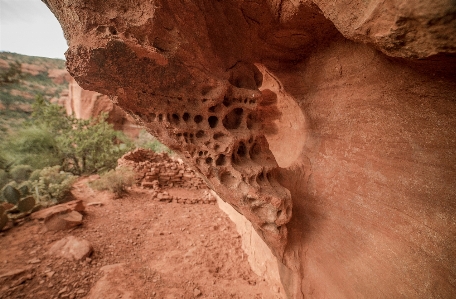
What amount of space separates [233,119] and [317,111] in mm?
1054

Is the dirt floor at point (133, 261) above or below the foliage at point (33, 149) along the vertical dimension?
below

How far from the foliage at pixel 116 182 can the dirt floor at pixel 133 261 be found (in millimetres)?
703

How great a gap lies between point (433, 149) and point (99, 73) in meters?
2.84

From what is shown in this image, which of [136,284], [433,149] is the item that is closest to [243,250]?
[136,284]

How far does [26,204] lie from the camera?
449 cm

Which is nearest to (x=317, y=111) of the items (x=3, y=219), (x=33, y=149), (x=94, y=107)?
(x=3, y=219)

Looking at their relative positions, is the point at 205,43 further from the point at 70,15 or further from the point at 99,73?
the point at 70,15

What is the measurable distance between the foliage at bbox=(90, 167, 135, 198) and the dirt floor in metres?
0.70

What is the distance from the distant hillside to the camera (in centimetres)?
1502

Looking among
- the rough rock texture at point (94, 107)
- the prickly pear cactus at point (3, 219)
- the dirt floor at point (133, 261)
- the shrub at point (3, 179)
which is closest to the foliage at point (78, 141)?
the shrub at point (3, 179)

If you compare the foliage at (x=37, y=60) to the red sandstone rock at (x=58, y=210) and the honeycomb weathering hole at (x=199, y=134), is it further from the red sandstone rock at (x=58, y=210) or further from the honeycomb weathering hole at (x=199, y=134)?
the honeycomb weathering hole at (x=199, y=134)

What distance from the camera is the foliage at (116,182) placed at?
19.1 ft

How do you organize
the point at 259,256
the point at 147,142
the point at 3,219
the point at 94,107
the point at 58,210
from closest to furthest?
the point at 259,256 < the point at 3,219 < the point at 58,210 < the point at 94,107 < the point at 147,142

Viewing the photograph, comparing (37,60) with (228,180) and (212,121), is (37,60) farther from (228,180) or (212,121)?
(228,180)
